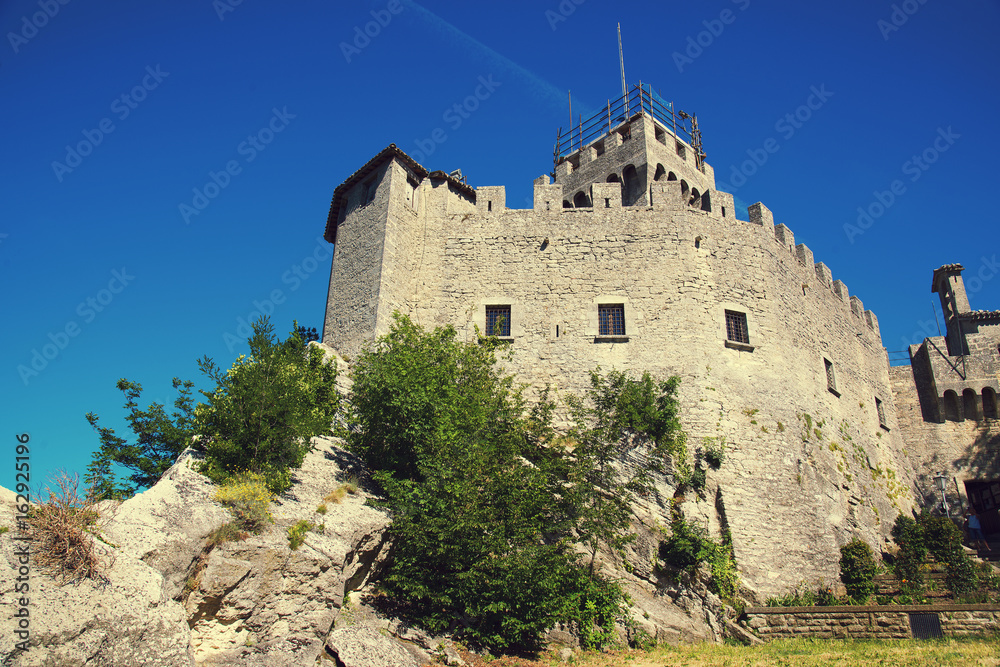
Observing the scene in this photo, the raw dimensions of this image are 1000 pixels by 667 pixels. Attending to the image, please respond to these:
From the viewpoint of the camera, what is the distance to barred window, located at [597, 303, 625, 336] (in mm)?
22703

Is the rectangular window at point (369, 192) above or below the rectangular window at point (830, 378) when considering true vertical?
above

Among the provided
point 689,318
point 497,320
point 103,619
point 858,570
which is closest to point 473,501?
point 103,619

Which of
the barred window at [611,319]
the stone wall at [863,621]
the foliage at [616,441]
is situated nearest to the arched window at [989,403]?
the stone wall at [863,621]

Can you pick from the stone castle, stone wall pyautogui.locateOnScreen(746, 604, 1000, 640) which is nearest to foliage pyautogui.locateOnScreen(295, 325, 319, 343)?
the stone castle

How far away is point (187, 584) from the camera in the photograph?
11.3 m

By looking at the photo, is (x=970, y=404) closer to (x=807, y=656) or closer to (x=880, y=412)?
(x=880, y=412)

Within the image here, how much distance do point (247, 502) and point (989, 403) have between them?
30950 millimetres

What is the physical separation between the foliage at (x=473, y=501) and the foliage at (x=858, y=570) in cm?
718

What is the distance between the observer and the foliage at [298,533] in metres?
12.8

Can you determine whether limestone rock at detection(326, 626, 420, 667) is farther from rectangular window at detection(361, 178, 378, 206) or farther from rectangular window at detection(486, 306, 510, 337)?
rectangular window at detection(361, 178, 378, 206)

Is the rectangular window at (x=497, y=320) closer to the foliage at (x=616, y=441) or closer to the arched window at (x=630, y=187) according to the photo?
the foliage at (x=616, y=441)

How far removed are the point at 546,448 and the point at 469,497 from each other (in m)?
5.05

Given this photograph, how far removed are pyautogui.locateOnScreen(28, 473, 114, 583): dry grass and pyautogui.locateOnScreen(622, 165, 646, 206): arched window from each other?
2461cm

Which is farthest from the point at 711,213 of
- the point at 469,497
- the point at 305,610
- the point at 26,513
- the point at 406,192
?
the point at 26,513
